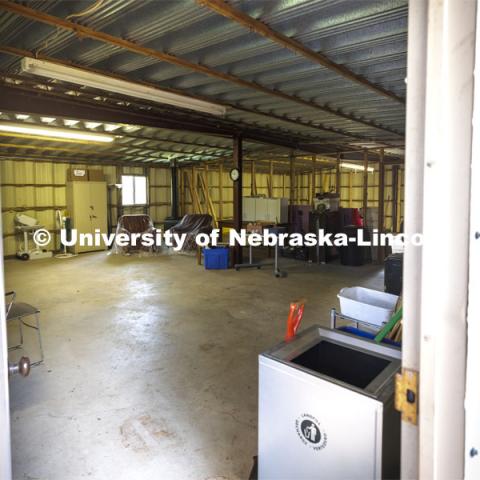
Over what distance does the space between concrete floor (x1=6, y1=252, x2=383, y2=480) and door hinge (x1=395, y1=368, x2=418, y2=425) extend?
1501mm

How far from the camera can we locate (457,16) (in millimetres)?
656

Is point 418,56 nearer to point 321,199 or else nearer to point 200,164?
point 321,199

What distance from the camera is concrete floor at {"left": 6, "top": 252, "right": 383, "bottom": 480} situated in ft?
6.77

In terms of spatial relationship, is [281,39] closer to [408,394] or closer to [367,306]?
[367,306]

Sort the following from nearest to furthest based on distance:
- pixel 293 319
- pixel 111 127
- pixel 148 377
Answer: pixel 293 319, pixel 148 377, pixel 111 127

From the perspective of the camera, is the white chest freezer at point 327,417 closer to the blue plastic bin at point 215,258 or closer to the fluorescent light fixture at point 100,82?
the fluorescent light fixture at point 100,82

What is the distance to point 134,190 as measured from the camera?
38.1 ft

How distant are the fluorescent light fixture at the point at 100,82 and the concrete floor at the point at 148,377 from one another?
2507mm

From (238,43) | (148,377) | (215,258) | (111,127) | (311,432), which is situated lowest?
(148,377)

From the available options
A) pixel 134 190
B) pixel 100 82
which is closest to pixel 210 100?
pixel 100 82

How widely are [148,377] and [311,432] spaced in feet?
6.77

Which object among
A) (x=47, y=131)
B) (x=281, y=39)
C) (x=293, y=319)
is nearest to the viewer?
(x=293, y=319)

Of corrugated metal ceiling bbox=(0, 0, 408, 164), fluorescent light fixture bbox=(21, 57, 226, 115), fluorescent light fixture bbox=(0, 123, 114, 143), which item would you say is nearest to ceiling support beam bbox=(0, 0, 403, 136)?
corrugated metal ceiling bbox=(0, 0, 408, 164)

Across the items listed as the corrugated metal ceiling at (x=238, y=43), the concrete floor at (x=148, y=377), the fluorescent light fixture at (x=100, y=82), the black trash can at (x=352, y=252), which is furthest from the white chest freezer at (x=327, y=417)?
the black trash can at (x=352, y=252)
